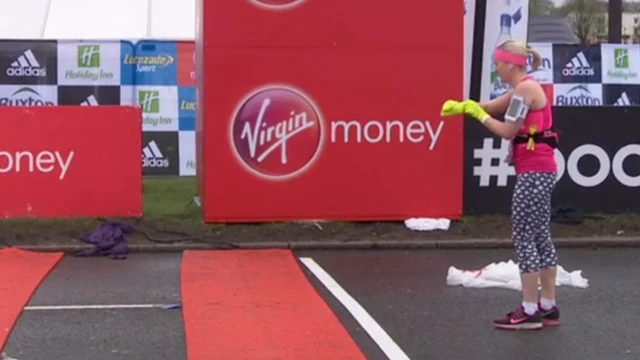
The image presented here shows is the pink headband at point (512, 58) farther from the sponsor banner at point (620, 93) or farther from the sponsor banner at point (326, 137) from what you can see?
the sponsor banner at point (620, 93)

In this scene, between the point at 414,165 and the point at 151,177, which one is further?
the point at 151,177

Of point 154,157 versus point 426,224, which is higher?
point 154,157

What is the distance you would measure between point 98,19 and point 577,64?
27.8 feet

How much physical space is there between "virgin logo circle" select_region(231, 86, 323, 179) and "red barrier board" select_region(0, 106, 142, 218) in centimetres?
116

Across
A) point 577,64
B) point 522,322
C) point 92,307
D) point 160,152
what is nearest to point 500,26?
point 577,64

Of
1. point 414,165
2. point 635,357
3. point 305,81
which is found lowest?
point 635,357

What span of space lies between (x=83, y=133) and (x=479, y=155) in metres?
4.32

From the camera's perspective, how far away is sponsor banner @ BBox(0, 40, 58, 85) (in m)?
18.5

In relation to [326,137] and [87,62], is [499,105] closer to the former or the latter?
[326,137]

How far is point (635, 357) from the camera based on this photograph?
24.2ft

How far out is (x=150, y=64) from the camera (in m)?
18.8

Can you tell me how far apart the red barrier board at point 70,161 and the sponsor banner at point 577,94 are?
398 inches

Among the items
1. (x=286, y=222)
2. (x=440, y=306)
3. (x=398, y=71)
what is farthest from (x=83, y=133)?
(x=440, y=306)

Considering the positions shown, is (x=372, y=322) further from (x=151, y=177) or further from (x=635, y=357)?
(x=151, y=177)
